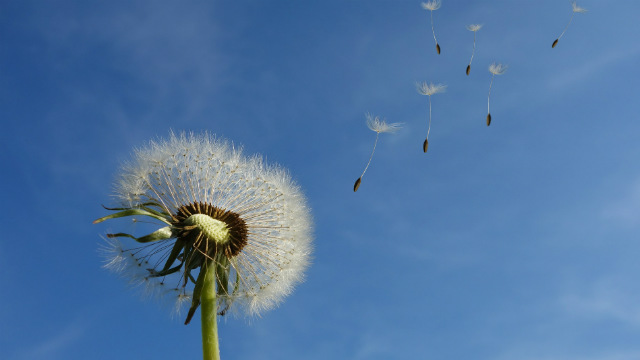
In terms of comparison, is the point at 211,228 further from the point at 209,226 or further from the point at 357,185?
the point at 357,185

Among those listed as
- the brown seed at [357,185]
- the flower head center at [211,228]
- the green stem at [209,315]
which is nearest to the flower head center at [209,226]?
the flower head center at [211,228]

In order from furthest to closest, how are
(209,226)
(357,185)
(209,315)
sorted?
(209,226)
(357,185)
(209,315)


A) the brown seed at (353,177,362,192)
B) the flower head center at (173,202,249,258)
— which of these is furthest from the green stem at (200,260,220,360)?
the brown seed at (353,177,362,192)

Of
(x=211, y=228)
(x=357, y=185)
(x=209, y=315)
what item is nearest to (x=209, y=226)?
(x=211, y=228)

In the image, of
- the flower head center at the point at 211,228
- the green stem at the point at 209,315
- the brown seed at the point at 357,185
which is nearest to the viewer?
the green stem at the point at 209,315

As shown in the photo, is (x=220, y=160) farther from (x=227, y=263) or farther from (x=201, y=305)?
(x=201, y=305)

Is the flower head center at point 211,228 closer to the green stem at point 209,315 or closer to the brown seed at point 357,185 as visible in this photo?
the green stem at point 209,315
